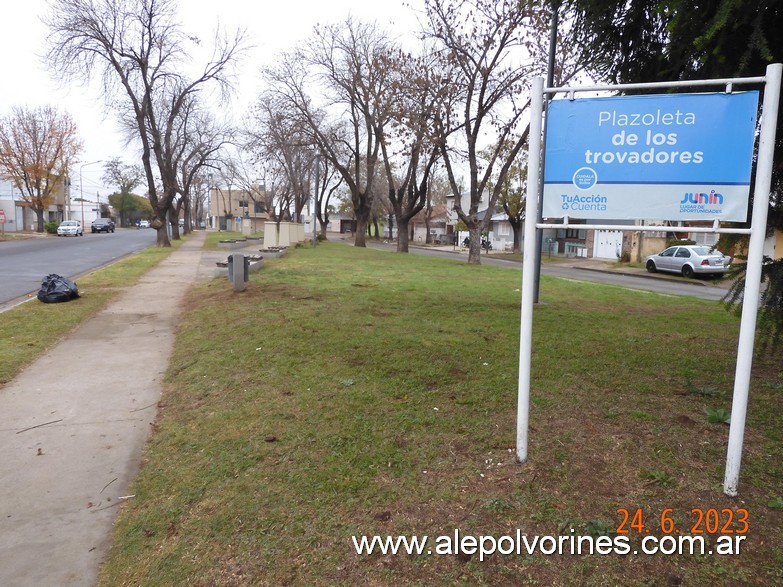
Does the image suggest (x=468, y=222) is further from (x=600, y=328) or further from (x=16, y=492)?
(x=16, y=492)

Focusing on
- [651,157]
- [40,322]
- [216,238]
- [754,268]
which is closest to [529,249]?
[651,157]

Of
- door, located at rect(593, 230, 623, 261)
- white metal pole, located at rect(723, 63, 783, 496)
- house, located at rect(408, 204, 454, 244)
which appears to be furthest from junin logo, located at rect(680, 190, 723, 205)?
house, located at rect(408, 204, 454, 244)

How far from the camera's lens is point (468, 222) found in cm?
2283

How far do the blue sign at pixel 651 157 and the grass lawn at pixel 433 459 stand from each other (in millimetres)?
1580

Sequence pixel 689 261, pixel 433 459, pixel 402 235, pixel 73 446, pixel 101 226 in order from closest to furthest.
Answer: pixel 433 459 < pixel 73 446 < pixel 689 261 < pixel 402 235 < pixel 101 226

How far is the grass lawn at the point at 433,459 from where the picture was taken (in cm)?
270

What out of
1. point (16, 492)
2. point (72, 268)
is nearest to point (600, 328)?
point (16, 492)

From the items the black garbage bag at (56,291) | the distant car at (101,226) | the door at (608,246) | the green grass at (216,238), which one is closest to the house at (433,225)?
the green grass at (216,238)

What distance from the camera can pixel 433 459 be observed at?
3672mm

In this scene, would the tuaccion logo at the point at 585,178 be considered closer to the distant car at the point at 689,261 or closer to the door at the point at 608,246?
the distant car at the point at 689,261

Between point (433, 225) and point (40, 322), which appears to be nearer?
point (40, 322)

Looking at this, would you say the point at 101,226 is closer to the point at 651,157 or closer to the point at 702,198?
the point at 651,157

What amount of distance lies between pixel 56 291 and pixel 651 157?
35.0 ft

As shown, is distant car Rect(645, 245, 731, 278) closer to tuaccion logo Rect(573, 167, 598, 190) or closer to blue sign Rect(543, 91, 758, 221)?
blue sign Rect(543, 91, 758, 221)
